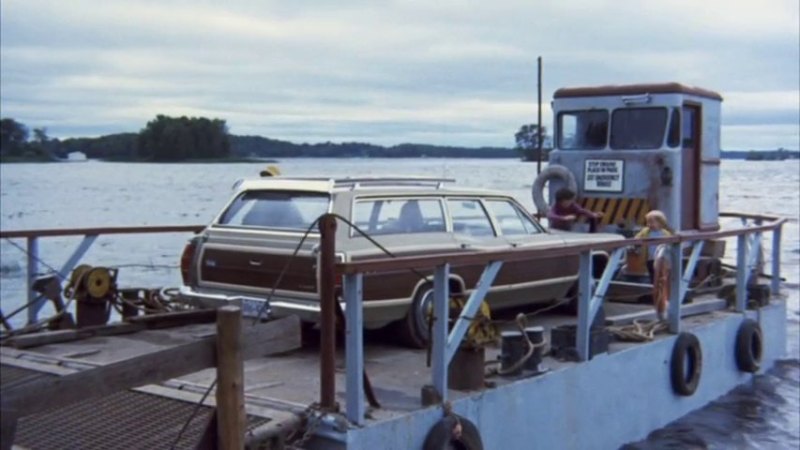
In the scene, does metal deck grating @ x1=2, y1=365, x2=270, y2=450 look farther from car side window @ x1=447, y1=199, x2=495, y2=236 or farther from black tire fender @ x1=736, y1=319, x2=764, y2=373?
black tire fender @ x1=736, y1=319, x2=764, y2=373

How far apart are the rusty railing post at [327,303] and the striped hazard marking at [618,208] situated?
784 centimetres

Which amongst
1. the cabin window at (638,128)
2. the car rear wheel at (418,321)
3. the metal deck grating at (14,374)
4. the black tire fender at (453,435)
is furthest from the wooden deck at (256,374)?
the cabin window at (638,128)

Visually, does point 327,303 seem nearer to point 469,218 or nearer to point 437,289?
point 437,289

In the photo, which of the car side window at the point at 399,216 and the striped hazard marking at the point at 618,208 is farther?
the striped hazard marking at the point at 618,208

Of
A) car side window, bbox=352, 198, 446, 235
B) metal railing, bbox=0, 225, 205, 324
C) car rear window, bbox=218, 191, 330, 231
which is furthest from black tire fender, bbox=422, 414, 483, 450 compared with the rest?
metal railing, bbox=0, 225, 205, 324

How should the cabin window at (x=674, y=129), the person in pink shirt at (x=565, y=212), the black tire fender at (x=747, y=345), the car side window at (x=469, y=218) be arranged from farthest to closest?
the cabin window at (x=674, y=129)
the person in pink shirt at (x=565, y=212)
the black tire fender at (x=747, y=345)
the car side window at (x=469, y=218)

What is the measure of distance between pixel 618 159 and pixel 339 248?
21.7ft

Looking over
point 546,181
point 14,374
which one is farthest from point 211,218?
point 14,374

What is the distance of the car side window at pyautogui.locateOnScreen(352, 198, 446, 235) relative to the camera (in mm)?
8656

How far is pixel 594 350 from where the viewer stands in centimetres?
919

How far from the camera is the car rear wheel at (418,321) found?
8.72 m

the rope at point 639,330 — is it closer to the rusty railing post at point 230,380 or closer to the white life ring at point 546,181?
the white life ring at point 546,181

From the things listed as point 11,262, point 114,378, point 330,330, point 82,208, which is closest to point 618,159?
point 330,330

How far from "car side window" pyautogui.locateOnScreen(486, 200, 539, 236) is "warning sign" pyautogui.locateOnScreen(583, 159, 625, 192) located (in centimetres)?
383
